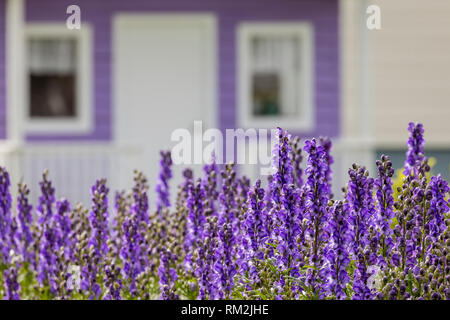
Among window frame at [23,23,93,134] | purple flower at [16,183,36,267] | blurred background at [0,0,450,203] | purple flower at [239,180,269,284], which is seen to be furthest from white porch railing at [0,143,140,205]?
purple flower at [239,180,269,284]

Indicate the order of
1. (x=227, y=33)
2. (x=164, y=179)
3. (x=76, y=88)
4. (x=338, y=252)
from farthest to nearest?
(x=76, y=88) < (x=227, y=33) < (x=164, y=179) < (x=338, y=252)

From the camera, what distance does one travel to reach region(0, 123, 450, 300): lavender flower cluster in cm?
330

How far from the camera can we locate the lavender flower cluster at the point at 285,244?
3.30 metres

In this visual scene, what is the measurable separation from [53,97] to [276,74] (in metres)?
3.47

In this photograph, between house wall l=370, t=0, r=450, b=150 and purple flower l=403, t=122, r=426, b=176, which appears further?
house wall l=370, t=0, r=450, b=150

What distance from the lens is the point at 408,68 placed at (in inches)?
571

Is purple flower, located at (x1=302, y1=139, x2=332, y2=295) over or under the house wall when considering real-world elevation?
under

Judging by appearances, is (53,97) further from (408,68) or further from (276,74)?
(408,68)

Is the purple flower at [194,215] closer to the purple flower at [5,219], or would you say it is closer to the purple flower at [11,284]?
the purple flower at [11,284]

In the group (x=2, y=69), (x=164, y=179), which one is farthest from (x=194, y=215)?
(x=2, y=69)

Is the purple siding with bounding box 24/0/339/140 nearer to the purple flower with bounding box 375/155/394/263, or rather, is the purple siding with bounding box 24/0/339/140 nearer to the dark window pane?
the dark window pane

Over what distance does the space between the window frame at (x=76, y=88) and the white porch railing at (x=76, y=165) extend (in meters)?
1.41

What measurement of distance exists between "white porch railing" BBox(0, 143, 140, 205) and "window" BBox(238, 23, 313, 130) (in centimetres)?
219
